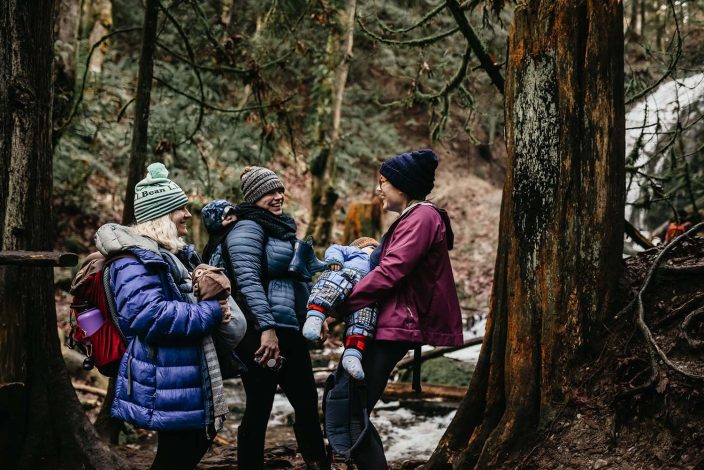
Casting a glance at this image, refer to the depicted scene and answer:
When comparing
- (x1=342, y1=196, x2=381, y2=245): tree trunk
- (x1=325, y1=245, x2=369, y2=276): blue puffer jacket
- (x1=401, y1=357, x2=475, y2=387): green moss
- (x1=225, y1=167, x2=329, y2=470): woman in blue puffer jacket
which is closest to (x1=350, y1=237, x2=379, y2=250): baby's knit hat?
(x1=325, y1=245, x2=369, y2=276): blue puffer jacket

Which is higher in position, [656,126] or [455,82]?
[455,82]

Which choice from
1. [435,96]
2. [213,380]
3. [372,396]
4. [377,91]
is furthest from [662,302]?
[377,91]

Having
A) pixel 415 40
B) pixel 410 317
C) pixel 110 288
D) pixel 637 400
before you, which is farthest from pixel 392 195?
pixel 415 40

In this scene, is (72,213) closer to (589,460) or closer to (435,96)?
(435,96)

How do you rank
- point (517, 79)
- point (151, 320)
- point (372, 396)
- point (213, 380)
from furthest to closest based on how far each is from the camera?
point (517, 79) < point (372, 396) < point (213, 380) < point (151, 320)

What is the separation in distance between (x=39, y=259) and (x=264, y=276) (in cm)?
149

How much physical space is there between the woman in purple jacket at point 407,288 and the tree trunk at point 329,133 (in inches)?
429

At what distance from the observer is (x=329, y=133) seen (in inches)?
620

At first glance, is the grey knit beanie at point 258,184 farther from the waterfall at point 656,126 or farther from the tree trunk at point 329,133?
the tree trunk at point 329,133

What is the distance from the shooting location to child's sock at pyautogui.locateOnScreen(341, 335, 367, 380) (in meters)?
3.63

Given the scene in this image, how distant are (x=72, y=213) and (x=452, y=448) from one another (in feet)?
39.6

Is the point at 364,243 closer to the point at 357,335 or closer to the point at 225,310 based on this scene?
the point at 357,335

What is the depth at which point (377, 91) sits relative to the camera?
919 inches

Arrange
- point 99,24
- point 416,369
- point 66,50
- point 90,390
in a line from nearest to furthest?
point 416,369, point 90,390, point 66,50, point 99,24
